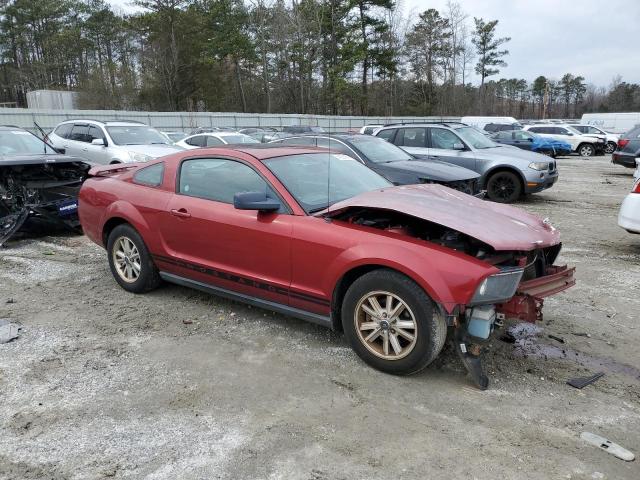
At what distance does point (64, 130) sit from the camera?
12.6 meters

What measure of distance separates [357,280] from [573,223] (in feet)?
23.4

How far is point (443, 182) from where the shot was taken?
830cm

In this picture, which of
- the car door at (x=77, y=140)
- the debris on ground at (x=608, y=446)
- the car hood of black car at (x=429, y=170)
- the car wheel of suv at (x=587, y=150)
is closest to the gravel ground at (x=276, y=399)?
the debris on ground at (x=608, y=446)

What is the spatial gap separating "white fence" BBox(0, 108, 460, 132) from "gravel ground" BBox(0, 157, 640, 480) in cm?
2033

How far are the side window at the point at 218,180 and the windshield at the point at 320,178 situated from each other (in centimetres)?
18

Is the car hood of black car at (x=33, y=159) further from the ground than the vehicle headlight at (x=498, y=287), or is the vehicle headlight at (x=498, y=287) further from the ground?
the car hood of black car at (x=33, y=159)

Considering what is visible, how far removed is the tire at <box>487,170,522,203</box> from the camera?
11008 millimetres

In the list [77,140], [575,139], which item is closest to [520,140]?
[575,139]

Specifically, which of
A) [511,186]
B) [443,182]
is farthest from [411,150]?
[443,182]

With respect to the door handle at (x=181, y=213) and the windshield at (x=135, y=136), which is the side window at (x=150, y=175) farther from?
the windshield at (x=135, y=136)

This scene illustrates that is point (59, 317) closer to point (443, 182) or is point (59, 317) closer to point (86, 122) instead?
point (443, 182)

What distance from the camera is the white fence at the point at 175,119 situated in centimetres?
2533

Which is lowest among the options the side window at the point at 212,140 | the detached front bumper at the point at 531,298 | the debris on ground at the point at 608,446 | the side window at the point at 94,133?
the debris on ground at the point at 608,446

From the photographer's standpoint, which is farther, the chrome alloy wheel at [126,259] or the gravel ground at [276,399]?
the chrome alloy wheel at [126,259]
